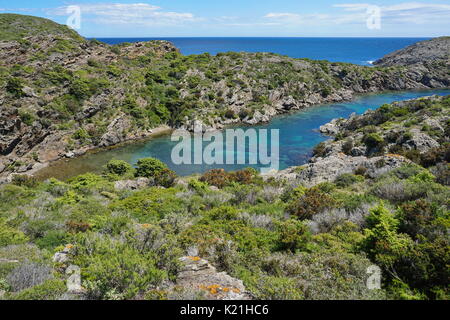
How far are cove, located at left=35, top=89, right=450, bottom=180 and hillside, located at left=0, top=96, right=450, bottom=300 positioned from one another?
45.6 feet

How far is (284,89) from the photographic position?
2347 inches

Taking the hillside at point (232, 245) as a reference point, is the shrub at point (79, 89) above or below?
above

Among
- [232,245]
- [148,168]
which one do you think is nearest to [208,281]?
[232,245]

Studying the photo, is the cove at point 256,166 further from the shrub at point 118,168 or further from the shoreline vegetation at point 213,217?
the shrub at point 118,168

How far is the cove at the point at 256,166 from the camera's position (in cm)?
2977

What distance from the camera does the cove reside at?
29766 millimetres

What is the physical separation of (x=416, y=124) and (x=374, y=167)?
1470cm

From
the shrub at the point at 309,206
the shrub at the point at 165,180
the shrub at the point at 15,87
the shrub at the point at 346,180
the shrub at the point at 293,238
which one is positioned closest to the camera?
the shrub at the point at 293,238

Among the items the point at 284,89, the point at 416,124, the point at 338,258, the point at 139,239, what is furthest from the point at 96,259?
the point at 284,89

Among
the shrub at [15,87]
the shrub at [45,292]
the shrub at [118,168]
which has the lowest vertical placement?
the shrub at [118,168]

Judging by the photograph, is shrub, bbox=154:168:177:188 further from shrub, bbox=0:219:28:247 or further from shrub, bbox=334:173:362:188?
shrub, bbox=334:173:362:188

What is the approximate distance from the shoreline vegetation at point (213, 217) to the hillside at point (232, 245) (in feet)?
0.13

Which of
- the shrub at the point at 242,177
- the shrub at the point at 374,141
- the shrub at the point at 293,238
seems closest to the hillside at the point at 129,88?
the shrub at the point at 242,177

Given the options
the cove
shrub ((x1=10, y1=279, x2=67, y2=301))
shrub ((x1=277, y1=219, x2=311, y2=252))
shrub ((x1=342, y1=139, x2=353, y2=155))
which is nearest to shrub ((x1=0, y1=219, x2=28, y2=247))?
shrub ((x1=10, y1=279, x2=67, y2=301))
